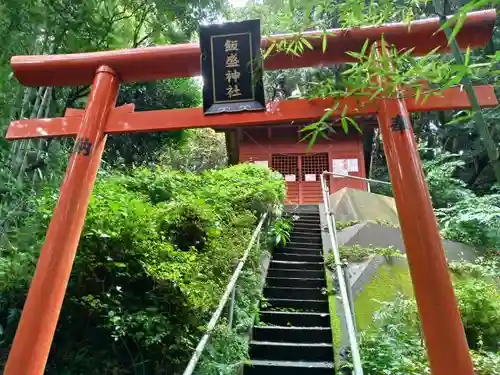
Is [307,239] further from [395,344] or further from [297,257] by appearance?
[395,344]

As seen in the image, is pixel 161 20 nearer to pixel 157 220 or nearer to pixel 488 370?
pixel 157 220

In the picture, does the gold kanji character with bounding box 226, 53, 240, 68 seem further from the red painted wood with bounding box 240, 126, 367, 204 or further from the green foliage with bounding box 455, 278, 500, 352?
the red painted wood with bounding box 240, 126, 367, 204

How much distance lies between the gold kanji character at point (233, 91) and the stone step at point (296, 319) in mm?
2656

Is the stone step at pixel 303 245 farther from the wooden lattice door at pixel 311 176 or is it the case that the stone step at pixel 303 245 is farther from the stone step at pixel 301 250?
the wooden lattice door at pixel 311 176

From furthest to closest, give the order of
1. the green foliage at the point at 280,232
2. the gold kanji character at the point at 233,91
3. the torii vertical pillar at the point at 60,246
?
the green foliage at the point at 280,232
the gold kanji character at the point at 233,91
the torii vertical pillar at the point at 60,246

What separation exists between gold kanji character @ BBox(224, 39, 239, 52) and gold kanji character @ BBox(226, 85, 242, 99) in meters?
0.29

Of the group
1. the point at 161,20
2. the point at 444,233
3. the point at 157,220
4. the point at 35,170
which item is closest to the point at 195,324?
the point at 157,220

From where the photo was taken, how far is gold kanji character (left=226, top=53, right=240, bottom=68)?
3324 millimetres

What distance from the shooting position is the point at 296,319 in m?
4.79

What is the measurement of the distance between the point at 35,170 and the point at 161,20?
3954 mm

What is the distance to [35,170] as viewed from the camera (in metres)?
5.25

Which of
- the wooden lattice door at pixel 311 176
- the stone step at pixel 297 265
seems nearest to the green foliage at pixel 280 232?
the stone step at pixel 297 265

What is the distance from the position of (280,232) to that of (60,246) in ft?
15.4

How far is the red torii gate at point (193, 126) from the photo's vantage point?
2393 millimetres
